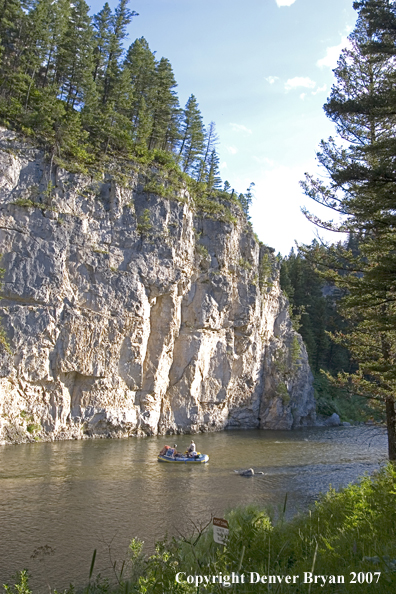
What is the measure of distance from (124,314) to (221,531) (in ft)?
97.7

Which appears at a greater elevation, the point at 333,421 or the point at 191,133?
the point at 191,133

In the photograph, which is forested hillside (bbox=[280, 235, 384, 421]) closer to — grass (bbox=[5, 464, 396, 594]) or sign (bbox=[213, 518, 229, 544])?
grass (bbox=[5, 464, 396, 594])

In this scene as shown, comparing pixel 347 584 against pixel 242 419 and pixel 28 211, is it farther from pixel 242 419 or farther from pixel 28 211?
pixel 242 419

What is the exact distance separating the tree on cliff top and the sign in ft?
24.2

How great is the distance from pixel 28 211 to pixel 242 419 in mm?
29102

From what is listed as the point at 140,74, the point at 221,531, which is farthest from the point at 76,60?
the point at 221,531

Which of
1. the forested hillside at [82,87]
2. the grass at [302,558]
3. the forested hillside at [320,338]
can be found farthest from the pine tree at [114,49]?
the grass at [302,558]

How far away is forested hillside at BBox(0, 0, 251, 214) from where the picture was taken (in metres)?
34.6

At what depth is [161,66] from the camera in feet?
153

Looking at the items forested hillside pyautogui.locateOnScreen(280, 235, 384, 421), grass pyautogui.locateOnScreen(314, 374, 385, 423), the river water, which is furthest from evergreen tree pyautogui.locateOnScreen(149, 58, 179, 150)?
grass pyautogui.locateOnScreen(314, 374, 385, 423)

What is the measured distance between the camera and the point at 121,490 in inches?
765

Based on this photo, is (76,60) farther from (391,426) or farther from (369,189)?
(391,426)

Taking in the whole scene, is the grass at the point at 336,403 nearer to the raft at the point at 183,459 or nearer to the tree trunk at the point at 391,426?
the raft at the point at 183,459

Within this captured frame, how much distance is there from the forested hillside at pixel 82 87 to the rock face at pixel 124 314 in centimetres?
262
